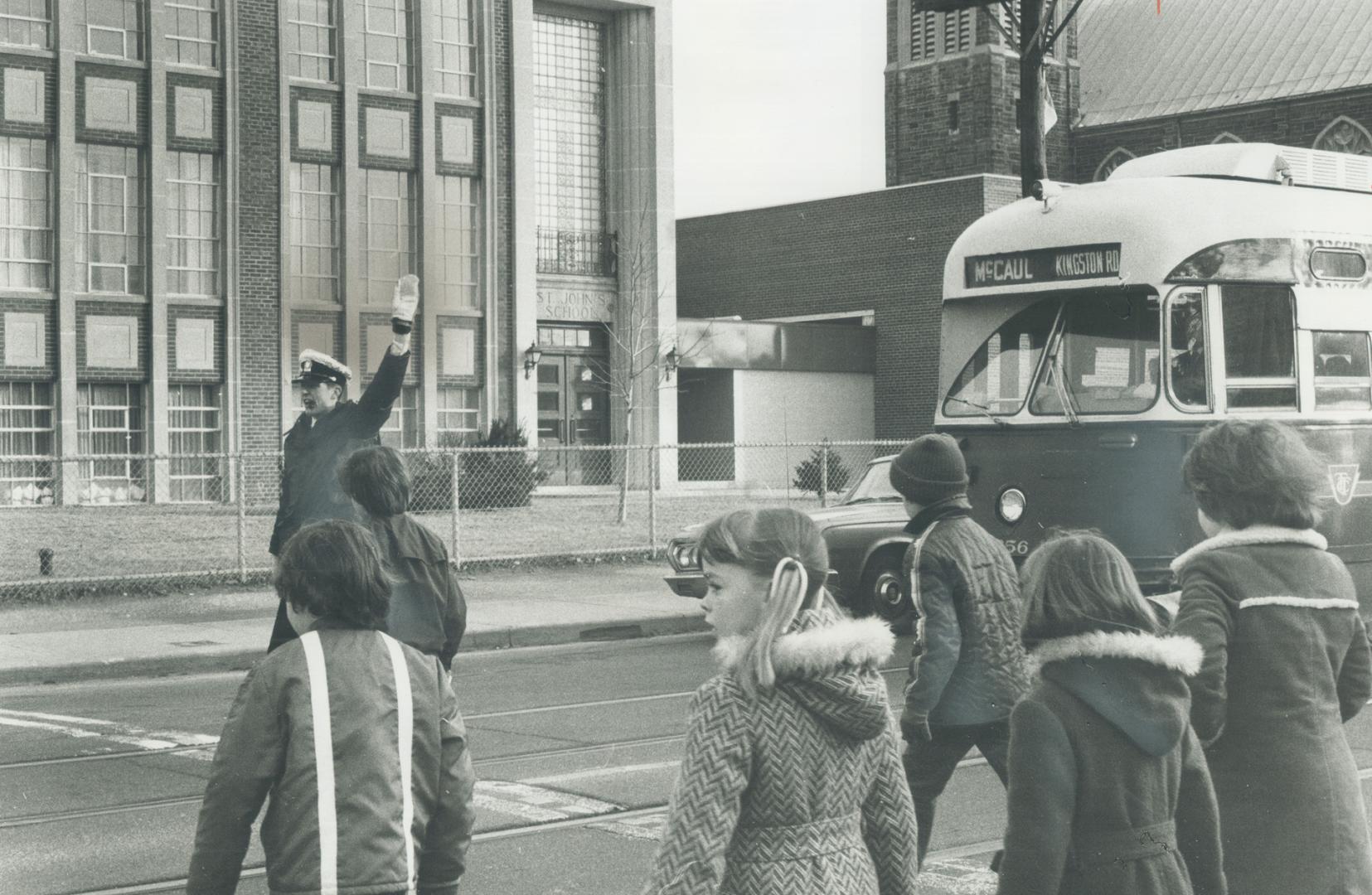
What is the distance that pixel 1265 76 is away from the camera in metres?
53.2

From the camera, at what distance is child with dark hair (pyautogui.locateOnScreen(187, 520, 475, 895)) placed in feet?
10.9

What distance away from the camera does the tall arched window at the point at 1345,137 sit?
49562mm

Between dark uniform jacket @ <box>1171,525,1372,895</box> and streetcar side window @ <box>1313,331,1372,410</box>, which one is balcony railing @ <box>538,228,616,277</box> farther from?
dark uniform jacket @ <box>1171,525,1372,895</box>

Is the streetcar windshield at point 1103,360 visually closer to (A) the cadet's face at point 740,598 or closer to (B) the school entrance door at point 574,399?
(A) the cadet's face at point 740,598

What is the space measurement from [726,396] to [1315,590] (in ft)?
122

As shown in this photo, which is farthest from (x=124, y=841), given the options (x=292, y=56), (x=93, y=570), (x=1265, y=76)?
(x=1265, y=76)

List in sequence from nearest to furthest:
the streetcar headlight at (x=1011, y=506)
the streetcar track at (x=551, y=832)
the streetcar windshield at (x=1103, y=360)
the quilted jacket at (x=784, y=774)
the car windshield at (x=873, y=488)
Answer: the quilted jacket at (x=784, y=774) < the streetcar track at (x=551, y=832) < the streetcar windshield at (x=1103, y=360) < the streetcar headlight at (x=1011, y=506) < the car windshield at (x=873, y=488)

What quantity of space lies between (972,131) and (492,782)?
153ft

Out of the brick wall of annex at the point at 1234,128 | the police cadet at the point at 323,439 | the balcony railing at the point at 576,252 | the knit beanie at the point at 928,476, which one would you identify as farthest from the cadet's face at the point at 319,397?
the brick wall of annex at the point at 1234,128


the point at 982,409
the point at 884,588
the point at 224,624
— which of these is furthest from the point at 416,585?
the point at 224,624

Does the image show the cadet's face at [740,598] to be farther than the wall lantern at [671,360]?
No

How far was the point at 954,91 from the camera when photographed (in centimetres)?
5288

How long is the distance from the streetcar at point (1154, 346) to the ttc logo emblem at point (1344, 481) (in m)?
0.01

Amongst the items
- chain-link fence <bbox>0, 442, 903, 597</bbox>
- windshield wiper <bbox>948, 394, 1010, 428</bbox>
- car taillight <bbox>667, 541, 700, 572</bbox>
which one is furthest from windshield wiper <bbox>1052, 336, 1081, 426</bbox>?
car taillight <bbox>667, 541, 700, 572</bbox>
